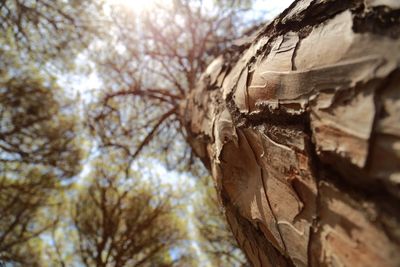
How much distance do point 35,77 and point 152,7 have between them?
2.14 meters

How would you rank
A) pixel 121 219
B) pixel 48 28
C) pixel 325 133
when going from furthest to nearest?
pixel 121 219 → pixel 48 28 → pixel 325 133

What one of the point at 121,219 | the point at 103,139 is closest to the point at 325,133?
the point at 103,139

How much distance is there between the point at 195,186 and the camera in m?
6.55

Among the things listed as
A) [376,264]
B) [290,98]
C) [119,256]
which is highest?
[290,98]

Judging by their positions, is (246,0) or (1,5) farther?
(246,0)

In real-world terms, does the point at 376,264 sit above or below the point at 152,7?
below

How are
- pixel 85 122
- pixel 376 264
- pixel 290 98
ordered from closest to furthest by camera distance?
1. pixel 376 264
2. pixel 290 98
3. pixel 85 122

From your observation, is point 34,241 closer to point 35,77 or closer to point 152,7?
point 35,77

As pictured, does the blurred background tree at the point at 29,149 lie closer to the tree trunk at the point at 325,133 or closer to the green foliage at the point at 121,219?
the green foliage at the point at 121,219

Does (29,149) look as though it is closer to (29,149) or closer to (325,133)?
(29,149)

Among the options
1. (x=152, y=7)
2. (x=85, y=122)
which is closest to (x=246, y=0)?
(x=152, y=7)

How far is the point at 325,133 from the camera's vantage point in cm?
55

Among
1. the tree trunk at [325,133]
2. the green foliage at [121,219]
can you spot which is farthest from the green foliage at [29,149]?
the tree trunk at [325,133]

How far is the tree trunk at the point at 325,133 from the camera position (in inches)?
17.6
